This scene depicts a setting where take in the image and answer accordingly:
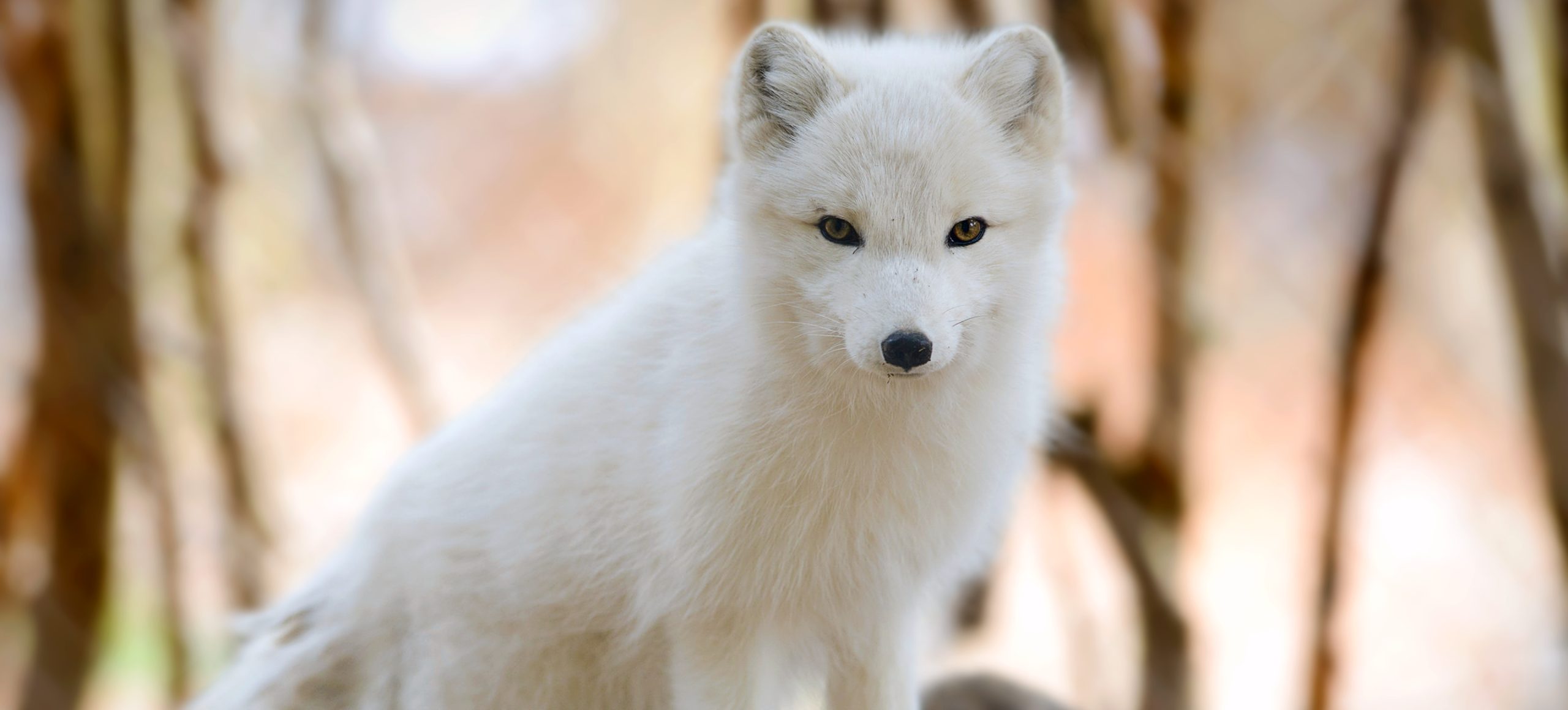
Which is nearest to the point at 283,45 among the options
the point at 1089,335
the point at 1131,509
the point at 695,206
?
the point at 695,206

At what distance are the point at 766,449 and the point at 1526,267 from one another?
1.02 metres

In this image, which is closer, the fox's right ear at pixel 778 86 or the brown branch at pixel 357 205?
the fox's right ear at pixel 778 86

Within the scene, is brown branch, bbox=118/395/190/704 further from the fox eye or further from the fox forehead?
the fox eye

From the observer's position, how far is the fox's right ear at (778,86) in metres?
0.96

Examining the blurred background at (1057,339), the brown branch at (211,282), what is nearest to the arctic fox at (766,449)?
the blurred background at (1057,339)

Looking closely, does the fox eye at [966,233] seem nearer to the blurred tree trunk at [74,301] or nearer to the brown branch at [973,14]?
the brown branch at [973,14]

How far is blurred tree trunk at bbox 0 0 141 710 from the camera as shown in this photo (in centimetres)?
198

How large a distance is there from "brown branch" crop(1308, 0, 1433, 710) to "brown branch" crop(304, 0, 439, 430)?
4.64 feet

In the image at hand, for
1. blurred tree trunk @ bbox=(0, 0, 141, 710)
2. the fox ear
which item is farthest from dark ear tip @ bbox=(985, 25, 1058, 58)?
blurred tree trunk @ bbox=(0, 0, 141, 710)

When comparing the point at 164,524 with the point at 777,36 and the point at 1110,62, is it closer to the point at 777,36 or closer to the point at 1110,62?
the point at 777,36

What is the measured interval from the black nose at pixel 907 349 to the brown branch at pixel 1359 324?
38.3 inches

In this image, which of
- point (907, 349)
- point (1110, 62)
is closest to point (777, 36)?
point (907, 349)

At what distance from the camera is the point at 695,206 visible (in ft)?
6.39

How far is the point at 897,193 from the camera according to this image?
88 centimetres
